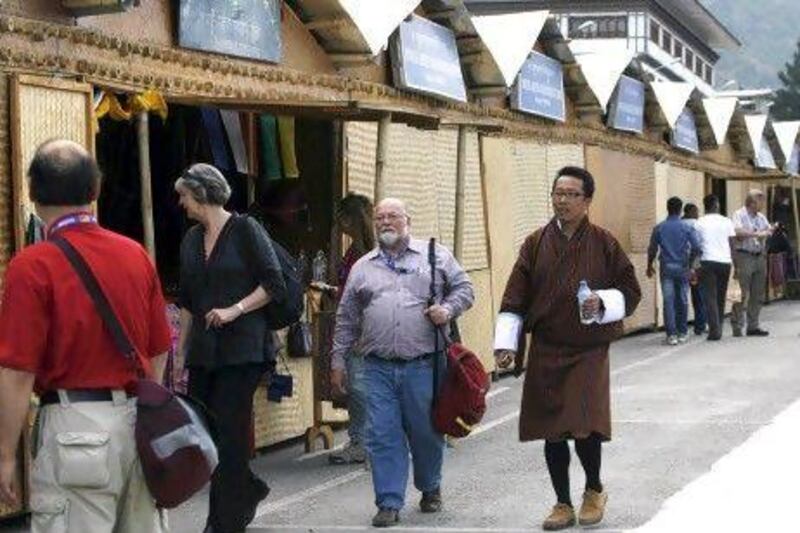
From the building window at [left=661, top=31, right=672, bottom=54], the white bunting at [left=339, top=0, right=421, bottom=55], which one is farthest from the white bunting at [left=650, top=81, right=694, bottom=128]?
the building window at [left=661, top=31, right=672, bottom=54]

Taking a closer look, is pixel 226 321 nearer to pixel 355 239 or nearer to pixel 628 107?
pixel 355 239

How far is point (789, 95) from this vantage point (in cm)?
8969

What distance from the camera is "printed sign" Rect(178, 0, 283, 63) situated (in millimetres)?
10227

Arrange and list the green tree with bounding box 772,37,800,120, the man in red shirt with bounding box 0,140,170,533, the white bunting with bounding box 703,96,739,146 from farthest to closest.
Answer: the green tree with bounding box 772,37,800,120
the white bunting with bounding box 703,96,739,146
the man in red shirt with bounding box 0,140,170,533

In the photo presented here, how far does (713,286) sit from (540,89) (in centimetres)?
394

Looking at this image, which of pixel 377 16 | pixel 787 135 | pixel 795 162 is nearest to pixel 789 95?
pixel 795 162

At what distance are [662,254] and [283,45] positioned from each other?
30.2 ft

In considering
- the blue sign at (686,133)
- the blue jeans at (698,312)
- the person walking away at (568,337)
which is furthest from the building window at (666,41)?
the person walking away at (568,337)

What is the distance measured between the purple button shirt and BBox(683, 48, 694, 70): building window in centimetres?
6740

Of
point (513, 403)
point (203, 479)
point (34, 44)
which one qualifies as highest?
point (34, 44)

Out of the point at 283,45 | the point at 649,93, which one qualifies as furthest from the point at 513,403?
the point at 649,93

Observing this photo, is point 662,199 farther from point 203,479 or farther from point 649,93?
point 203,479

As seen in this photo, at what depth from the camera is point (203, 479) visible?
16.2 ft

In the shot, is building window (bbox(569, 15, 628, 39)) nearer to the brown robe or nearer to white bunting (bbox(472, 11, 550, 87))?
white bunting (bbox(472, 11, 550, 87))
